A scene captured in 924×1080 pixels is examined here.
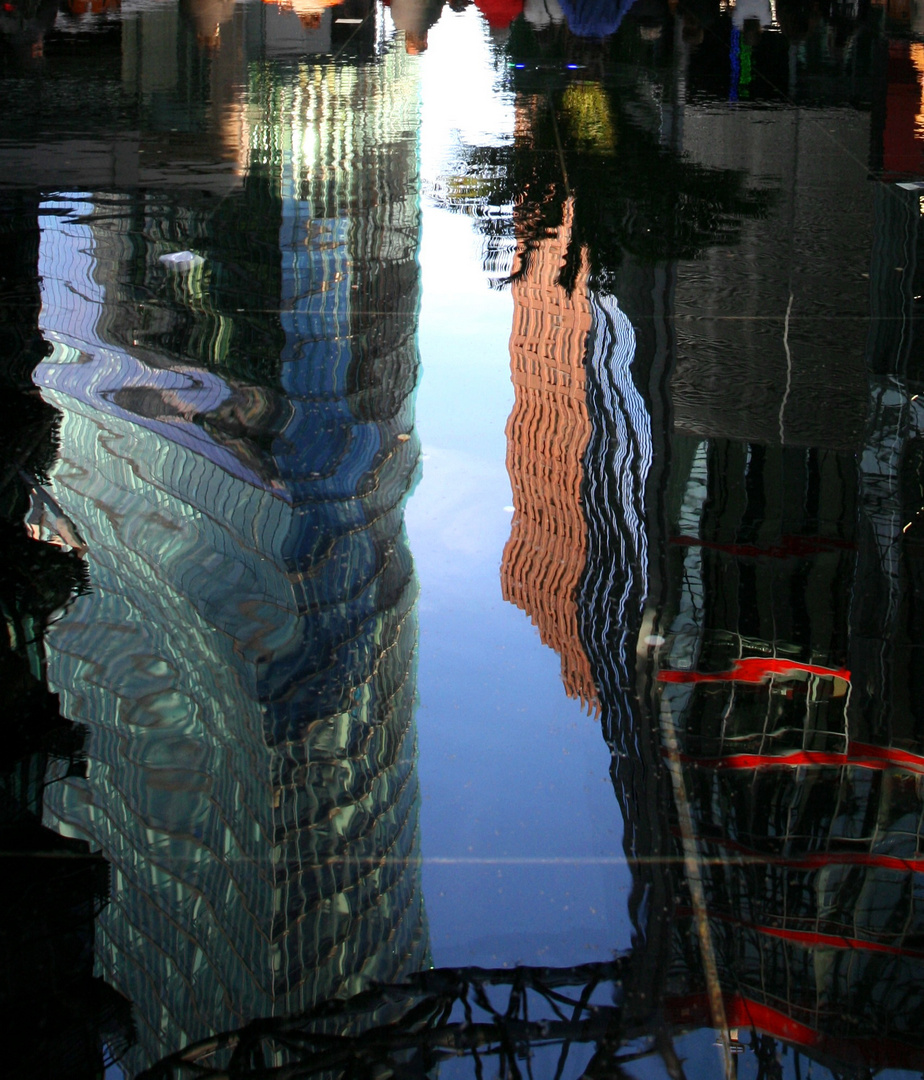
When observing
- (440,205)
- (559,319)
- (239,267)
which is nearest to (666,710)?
(559,319)

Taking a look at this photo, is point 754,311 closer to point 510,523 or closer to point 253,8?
point 510,523

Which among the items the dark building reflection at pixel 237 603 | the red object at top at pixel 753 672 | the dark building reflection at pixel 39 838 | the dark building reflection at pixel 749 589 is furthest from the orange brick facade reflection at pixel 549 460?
the dark building reflection at pixel 39 838

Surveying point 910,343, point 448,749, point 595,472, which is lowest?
point 448,749

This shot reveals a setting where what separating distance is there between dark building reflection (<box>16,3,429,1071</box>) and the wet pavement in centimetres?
1

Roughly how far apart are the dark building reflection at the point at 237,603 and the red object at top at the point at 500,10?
36.6ft

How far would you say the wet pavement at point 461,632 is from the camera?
2.22m

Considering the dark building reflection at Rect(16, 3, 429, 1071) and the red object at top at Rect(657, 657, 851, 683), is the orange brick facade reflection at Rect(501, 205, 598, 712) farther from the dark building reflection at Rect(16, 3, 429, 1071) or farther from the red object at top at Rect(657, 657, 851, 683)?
the dark building reflection at Rect(16, 3, 429, 1071)

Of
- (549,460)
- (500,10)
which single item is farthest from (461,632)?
(500,10)

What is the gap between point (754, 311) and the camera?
18.6 ft

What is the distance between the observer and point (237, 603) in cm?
336

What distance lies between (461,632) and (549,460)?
118 cm

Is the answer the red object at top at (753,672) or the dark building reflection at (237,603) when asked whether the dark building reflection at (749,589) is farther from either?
the dark building reflection at (237,603)

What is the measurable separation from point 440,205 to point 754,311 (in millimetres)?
2604

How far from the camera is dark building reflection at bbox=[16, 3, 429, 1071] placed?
235 cm
